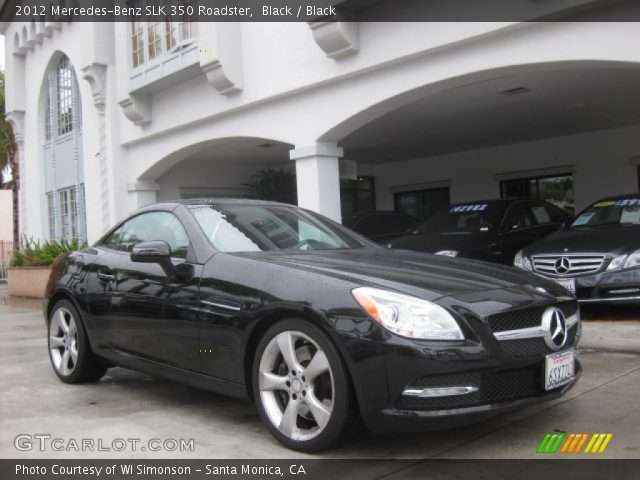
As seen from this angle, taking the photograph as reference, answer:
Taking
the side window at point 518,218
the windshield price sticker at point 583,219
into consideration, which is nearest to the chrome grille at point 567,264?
the windshield price sticker at point 583,219

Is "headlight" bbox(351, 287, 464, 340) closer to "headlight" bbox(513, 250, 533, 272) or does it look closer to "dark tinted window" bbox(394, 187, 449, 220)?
"headlight" bbox(513, 250, 533, 272)

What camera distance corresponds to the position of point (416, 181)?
17109 millimetres

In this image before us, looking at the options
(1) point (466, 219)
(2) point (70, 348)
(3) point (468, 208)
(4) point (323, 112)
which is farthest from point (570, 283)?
(2) point (70, 348)

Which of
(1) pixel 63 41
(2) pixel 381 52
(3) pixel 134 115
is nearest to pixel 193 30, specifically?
Result: (3) pixel 134 115

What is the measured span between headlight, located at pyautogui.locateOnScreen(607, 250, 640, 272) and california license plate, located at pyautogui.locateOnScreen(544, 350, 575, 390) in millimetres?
3731

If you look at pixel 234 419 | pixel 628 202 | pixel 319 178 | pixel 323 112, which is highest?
pixel 323 112

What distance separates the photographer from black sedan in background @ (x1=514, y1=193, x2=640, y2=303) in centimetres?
697

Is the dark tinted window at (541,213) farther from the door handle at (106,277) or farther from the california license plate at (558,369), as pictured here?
the door handle at (106,277)

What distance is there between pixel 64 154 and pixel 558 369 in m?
16.1

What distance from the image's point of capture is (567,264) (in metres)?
7.44

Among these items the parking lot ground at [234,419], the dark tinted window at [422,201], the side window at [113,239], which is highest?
the dark tinted window at [422,201]

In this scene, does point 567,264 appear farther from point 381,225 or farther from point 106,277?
point 106,277

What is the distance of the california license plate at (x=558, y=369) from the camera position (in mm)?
3467

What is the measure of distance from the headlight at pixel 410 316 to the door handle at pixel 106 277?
7.80 feet
